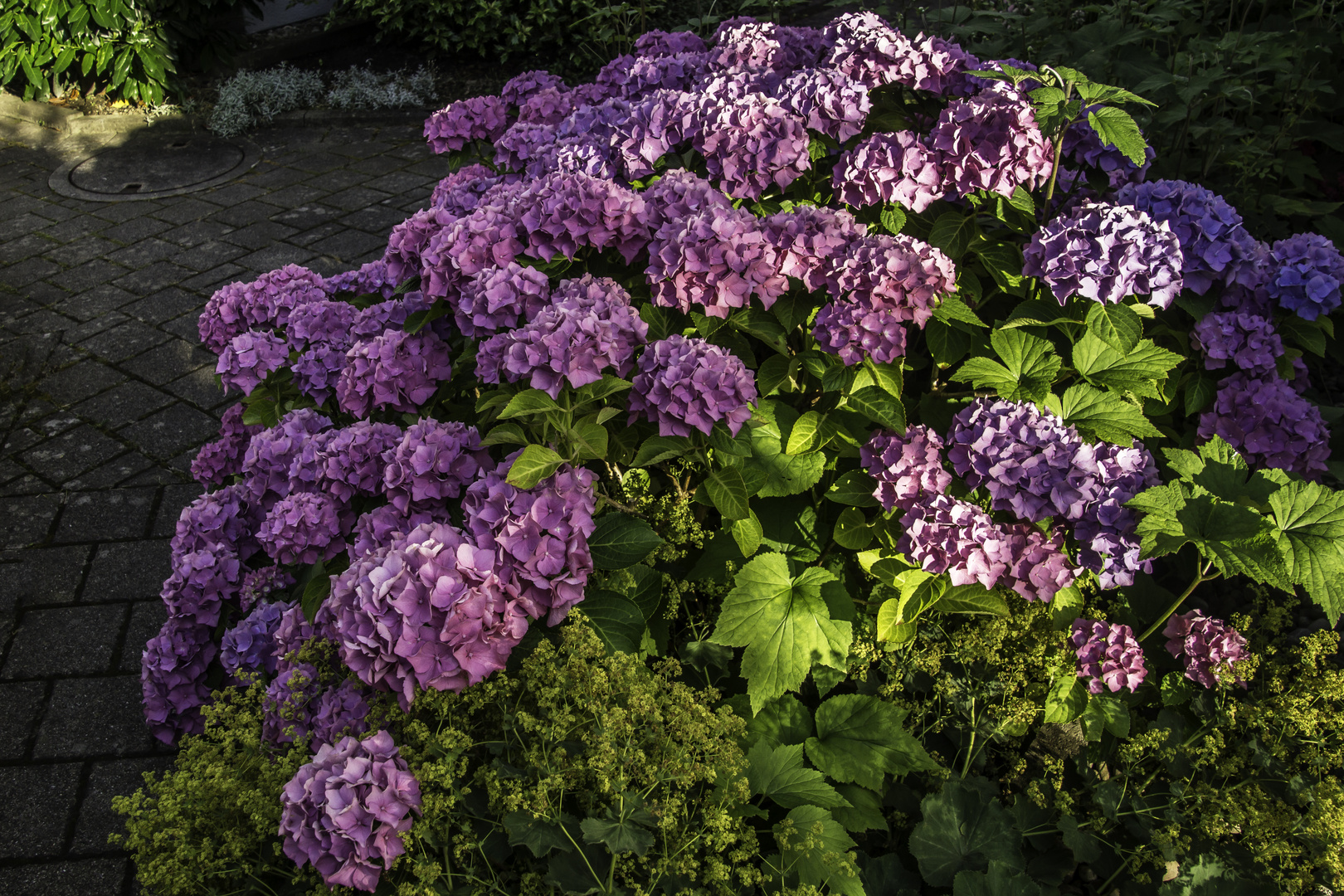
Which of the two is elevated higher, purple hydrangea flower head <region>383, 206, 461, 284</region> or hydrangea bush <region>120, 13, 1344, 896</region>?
purple hydrangea flower head <region>383, 206, 461, 284</region>

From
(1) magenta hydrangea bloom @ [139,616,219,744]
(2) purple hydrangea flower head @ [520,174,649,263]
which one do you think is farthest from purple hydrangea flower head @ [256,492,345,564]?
(2) purple hydrangea flower head @ [520,174,649,263]

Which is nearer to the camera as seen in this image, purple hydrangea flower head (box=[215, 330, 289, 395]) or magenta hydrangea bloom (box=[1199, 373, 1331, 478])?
magenta hydrangea bloom (box=[1199, 373, 1331, 478])

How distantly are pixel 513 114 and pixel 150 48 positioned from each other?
207 inches

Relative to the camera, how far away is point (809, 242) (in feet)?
6.46

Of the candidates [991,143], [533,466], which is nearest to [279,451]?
[533,466]

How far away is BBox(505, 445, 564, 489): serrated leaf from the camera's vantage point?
5.61ft

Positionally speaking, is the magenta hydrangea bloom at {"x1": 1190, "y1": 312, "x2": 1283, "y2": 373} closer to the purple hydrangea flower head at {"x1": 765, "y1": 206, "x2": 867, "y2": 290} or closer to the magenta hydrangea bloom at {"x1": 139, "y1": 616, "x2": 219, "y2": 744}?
the purple hydrangea flower head at {"x1": 765, "y1": 206, "x2": 867, "y2": 290}

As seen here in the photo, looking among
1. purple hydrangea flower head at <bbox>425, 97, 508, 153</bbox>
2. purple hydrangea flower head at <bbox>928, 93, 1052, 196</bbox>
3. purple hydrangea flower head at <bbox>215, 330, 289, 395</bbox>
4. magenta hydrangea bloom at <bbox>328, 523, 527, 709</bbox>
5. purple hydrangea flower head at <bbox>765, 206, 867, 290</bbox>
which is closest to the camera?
magenta hydrangea bloom at <bbox>328, 523, 527, 709</bbox>

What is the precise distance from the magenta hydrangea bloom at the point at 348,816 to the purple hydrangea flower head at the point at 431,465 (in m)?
0.59

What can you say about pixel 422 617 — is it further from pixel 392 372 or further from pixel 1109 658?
pixel 1109 658

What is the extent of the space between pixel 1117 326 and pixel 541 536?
1.39 metres

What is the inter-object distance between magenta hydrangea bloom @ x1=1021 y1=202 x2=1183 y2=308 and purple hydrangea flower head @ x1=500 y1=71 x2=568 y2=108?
196 cm

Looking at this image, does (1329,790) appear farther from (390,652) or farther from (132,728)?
(132,728)

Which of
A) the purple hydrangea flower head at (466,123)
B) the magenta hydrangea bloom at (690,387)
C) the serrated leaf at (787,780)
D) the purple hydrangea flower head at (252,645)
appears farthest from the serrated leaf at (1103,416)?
the purple hydrangea flower head at (466,123)
